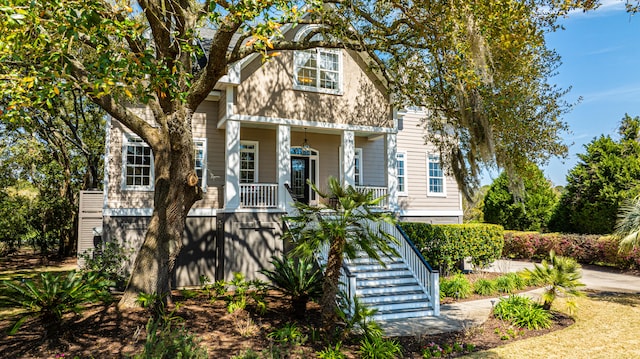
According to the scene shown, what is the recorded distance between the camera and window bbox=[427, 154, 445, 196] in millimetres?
18062

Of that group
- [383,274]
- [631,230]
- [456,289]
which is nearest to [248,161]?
[383,274]

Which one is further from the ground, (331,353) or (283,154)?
(283,154)

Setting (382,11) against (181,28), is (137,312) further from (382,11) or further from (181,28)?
(382,11)

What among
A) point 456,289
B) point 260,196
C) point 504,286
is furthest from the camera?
point 260,196

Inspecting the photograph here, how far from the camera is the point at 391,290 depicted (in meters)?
9.83

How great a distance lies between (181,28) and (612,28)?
427 inches

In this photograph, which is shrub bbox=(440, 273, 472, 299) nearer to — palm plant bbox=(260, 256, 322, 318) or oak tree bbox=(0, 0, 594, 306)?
oak tree bbox=(0, 0, 594, 306)

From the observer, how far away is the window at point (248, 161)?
46.4ft

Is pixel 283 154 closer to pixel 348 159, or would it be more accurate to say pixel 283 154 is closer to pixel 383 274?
pixel 348 159

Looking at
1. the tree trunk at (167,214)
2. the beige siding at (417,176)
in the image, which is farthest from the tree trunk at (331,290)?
the beige siding at (417,176)

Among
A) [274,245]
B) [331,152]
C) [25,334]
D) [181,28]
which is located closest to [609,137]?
[331,152]

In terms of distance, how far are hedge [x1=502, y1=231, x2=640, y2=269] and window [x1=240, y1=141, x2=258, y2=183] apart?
12.9 meters

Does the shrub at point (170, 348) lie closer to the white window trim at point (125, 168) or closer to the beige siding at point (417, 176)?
the white window trim at point (125, 168)

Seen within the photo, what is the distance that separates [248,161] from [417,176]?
7596 mm
